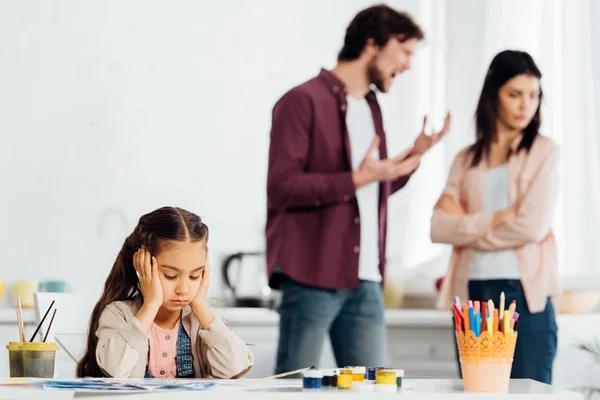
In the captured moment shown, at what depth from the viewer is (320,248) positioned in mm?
2764

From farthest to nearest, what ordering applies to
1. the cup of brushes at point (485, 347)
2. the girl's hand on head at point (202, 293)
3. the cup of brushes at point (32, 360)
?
1. the girl's hand on head at point (202, 293)
2. the cup of brushes at point (32, 360)
3. the cup of brushes at point (485, 347)

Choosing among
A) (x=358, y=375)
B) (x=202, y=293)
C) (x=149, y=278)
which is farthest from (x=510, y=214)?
(x=358, y=375)

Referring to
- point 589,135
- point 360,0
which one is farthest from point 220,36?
point 589,135

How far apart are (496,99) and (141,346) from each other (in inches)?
56.2

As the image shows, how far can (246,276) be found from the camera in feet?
13.8

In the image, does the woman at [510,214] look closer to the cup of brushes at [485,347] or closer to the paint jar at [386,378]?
the cup of brushes at [485,347]

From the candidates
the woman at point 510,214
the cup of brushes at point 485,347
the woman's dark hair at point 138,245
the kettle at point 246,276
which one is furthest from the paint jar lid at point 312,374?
the kettle at point 246,276

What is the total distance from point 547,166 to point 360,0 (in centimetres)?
176

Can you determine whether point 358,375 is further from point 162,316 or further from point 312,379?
point 162,316

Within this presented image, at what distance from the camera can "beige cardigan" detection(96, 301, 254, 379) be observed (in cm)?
183

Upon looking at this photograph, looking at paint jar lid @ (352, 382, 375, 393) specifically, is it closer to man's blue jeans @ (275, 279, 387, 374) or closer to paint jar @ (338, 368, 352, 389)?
paint jar @ (338, 368, 352, 389)

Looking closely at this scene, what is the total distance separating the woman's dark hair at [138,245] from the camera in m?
1.97

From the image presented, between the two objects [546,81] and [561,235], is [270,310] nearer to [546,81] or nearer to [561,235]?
[561,235]

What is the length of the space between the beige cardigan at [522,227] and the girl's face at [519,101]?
0.06 meters
